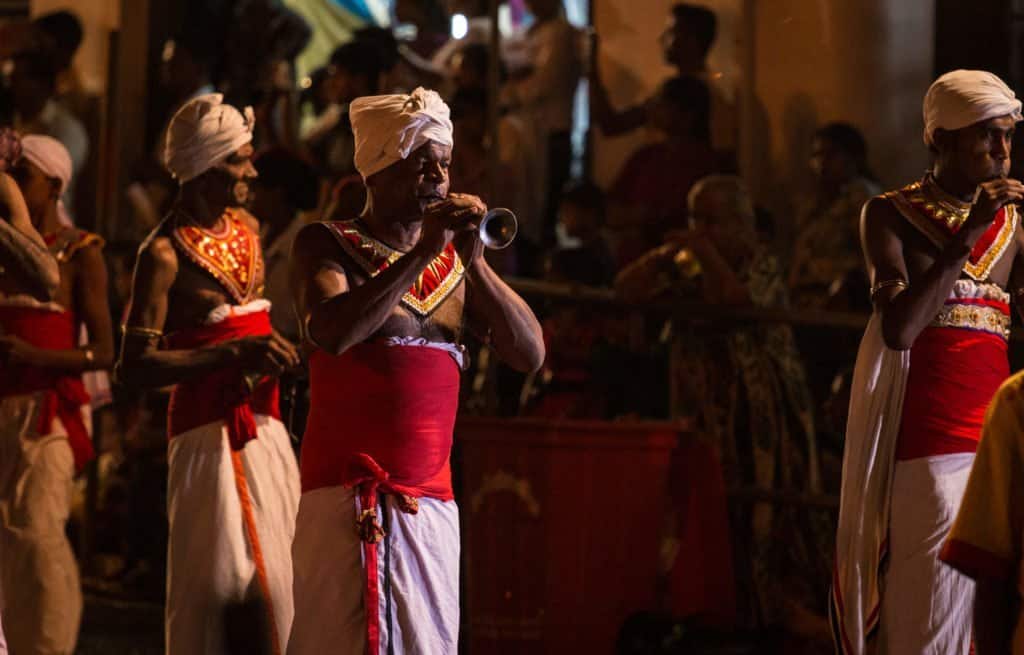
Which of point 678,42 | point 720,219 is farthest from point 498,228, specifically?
point 678,42

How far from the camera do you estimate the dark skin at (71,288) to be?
26.2ft

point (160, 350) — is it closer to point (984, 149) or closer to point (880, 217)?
point (880, 217)

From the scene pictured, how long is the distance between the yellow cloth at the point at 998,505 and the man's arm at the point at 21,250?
3.48m

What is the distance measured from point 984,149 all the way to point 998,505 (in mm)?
2492

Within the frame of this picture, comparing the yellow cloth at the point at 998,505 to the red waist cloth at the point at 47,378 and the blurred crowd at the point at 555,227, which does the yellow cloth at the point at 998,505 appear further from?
the red waist cloth at the point at 47,378

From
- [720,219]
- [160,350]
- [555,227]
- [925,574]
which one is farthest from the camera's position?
[555,227]

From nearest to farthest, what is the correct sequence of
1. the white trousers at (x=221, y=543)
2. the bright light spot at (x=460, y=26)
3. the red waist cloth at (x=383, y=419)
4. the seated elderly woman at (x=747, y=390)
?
the red waist cloth at (x=383, y=419)
the white trousers at (x=221, y=543)
the seated elderly woman at (x=747, y=390)
the bright light spot at (x=460, y=26)

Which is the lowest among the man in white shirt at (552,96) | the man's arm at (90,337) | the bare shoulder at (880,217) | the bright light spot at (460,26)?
the man's arm at (90,337)

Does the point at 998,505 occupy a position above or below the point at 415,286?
below

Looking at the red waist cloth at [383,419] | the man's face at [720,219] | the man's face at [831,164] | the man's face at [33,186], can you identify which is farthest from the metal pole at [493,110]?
the red waist cloth at [383,419]

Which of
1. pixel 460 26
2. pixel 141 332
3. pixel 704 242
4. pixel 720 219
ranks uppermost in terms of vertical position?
pixel 460 26

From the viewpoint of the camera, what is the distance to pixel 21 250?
21.0 ft

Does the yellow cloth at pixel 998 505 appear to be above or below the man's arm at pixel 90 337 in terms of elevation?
below

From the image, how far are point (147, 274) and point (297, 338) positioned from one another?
7.64 feet
